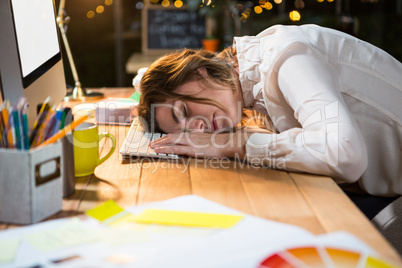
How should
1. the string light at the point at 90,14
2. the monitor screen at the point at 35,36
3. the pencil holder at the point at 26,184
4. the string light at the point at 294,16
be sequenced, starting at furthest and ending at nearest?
the string light at the point at 90,14 → the string light at the point at 294,16 → the monitor screen at the point at 35,36 → the pencil holder at the point at 26,184

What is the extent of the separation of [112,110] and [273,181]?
798mm

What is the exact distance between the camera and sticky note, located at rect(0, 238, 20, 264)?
66 cm

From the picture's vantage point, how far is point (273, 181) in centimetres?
102

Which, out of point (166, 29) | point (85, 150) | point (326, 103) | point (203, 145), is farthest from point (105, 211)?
point (166, 29)

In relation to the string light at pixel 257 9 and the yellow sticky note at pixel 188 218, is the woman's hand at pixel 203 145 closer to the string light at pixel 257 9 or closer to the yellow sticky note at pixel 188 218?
the yellow sticky note at pixel 188 218

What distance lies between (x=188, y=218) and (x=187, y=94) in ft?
2.14

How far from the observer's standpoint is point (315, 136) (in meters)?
1.11

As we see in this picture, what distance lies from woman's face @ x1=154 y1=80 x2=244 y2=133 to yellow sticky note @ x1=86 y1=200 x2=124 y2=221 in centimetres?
52

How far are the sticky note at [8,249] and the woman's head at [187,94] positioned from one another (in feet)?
2.36

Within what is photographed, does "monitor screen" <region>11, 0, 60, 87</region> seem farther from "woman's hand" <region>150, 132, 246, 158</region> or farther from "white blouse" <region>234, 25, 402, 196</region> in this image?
"white blouse" <region>234, 25, 402, 196</region>

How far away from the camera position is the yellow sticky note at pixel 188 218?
0.78 meters

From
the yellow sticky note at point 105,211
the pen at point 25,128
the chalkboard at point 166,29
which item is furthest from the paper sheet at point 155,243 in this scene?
the chalkboard at point 166,29

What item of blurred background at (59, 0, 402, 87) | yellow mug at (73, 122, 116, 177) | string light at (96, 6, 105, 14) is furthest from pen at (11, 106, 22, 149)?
string light at (96, 6, 105, 14)

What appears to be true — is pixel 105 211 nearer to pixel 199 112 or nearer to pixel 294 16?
pixel 199 112
